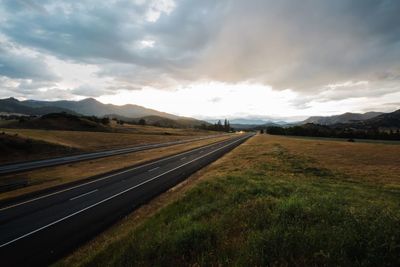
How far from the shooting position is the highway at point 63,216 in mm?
9445

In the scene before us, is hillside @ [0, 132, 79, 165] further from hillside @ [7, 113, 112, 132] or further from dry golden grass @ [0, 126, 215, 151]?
hillside @ [7, 113, 112, 132]

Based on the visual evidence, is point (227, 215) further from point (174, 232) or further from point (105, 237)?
point (105, 237)

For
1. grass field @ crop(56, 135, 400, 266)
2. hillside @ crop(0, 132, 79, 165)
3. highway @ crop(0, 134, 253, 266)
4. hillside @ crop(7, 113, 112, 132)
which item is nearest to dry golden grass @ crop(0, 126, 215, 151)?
hillside @ crop(0, 132, 79, 165)

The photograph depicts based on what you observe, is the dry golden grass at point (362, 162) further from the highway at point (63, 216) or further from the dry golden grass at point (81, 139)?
the dry golden grass at point (81, 139)

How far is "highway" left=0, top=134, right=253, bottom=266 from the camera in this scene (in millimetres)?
9445

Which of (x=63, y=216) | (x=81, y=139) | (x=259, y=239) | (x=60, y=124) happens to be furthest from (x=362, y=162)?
(x=60, y=124)

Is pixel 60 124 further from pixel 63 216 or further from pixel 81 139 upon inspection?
pixel 63 216

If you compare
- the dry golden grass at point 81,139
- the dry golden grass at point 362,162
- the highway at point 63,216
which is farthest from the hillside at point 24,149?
the dry golden grass at point 362,162

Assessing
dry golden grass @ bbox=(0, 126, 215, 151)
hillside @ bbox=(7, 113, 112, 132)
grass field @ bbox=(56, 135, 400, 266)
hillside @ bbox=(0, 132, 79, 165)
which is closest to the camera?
grass field @ bbox=(56, 135, 400, 266)

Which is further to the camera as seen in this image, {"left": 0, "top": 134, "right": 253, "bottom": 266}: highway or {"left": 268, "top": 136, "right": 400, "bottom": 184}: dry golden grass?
{"left": 268, "top": 136, "right": 400, "bottom": 184}: dry golden grass

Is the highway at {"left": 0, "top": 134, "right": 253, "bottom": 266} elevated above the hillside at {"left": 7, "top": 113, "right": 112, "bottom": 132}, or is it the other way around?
the hillside at {"left": 7, "top": 113, "right": 112, "bottom": 132}

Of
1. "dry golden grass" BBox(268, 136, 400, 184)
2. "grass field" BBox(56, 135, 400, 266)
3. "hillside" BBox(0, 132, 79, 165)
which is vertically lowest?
"hillside" BBox(0, 132, 79, 165)

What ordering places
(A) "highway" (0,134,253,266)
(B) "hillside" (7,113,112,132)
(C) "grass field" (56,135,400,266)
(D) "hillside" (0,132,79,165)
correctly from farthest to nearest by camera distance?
(B) "hillside" (7,113,112,132) < (D) "hillside" (0,132,79,165) < (A) "highway" (0,134,253,266) < (C) "grass field" (56,135,400,266)

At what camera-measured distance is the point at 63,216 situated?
43.3ft
